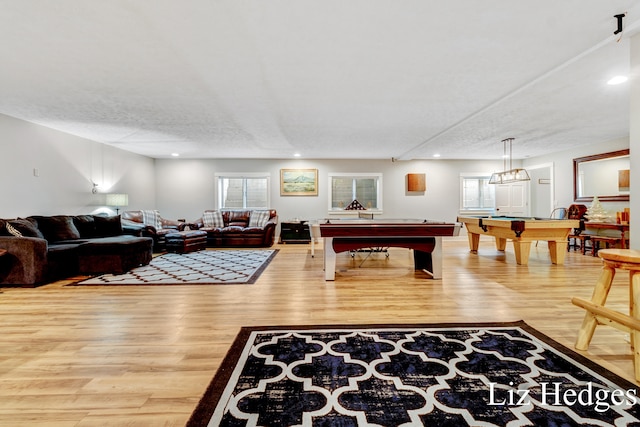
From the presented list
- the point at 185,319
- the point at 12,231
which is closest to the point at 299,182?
the point at 12,231

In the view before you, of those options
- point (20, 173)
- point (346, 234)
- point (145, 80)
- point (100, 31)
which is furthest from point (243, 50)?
point (20, 173)

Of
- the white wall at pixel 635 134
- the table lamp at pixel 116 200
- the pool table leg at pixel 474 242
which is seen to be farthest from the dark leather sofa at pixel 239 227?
the white wall at pixel 635 134

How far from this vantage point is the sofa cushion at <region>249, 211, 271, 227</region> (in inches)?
313

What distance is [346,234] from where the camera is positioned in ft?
12.7

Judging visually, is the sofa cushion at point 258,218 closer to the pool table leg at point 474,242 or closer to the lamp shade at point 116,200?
the lamp shade at point 116,200

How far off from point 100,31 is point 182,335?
250 cm

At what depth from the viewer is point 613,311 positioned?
1.88m

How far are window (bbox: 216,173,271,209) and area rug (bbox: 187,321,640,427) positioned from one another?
21.7ft

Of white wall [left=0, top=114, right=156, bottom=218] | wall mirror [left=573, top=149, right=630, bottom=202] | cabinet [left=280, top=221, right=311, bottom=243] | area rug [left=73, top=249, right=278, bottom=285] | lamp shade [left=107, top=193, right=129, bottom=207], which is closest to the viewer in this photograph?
area rug [left=73, top=249, right=278, bottom=285]

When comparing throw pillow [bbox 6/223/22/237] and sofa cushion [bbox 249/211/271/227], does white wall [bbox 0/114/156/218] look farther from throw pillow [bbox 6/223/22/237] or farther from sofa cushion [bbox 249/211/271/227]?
sofa cushion [bbox 249/211/271/227]

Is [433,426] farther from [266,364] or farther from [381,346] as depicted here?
[266,364]

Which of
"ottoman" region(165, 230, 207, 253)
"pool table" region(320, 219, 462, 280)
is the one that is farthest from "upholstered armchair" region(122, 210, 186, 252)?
"pool table" region(320, 219, 462, 280)

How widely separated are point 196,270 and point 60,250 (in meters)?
1.80

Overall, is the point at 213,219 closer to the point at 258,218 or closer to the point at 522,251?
the point at 258,218
